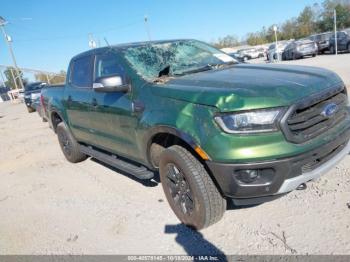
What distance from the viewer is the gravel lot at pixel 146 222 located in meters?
2.93

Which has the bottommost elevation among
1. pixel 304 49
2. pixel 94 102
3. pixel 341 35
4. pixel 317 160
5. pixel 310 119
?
pixel 304 49

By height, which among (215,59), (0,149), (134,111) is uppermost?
(215,59)

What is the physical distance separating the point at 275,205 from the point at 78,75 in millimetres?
3546

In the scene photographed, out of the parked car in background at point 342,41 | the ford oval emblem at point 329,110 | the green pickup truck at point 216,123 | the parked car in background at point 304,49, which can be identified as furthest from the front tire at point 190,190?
the parked car in background at point 304,49

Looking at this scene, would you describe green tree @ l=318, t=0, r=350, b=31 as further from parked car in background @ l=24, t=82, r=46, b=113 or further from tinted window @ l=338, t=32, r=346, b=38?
parked car in background @ l=24, t=82, r=46, b=113

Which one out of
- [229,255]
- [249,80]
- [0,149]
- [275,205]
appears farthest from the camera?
Answer: [0,149]

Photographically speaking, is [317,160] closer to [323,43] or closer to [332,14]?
[323,43]

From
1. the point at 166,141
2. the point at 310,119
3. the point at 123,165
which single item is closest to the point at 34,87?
the point at 123,165

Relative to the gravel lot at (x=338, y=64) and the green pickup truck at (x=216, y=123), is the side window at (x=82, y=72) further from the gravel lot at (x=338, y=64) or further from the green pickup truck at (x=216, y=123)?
the gravel lot at (x=338, y=64)

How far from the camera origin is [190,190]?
3.12 m

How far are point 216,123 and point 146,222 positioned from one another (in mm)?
1517

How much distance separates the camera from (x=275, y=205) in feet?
11.4

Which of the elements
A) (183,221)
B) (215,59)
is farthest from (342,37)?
(183,221)

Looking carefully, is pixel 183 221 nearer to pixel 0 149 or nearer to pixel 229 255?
pixel 229 255
